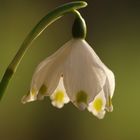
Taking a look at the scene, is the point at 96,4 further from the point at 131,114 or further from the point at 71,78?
the point at 71,78

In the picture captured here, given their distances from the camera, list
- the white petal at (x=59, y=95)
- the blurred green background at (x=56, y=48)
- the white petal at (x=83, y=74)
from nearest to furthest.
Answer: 1. the white petal at (x=83, y=74)
2. the white petal at (x=59, y=95)
3. the blurred green background at (x=56, y=48)

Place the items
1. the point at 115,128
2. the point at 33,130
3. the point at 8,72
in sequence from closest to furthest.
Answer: the point at 8,72 < the point at 33,130 < the point at 115,128

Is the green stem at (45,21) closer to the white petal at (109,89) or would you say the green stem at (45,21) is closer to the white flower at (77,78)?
the white flower at (77,78)

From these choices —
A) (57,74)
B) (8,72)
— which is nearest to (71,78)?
(57,74)

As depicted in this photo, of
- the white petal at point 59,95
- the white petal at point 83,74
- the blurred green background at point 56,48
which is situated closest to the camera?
the white petal at point 83,74

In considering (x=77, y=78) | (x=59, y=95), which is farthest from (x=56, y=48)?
(x=77, y=78)

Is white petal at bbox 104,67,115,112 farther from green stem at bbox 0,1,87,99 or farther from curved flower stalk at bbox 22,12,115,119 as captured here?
green stem at bbox 0,1,87,99

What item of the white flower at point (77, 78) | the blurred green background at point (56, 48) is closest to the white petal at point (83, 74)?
Answer: the white flower at point (77, 78)
